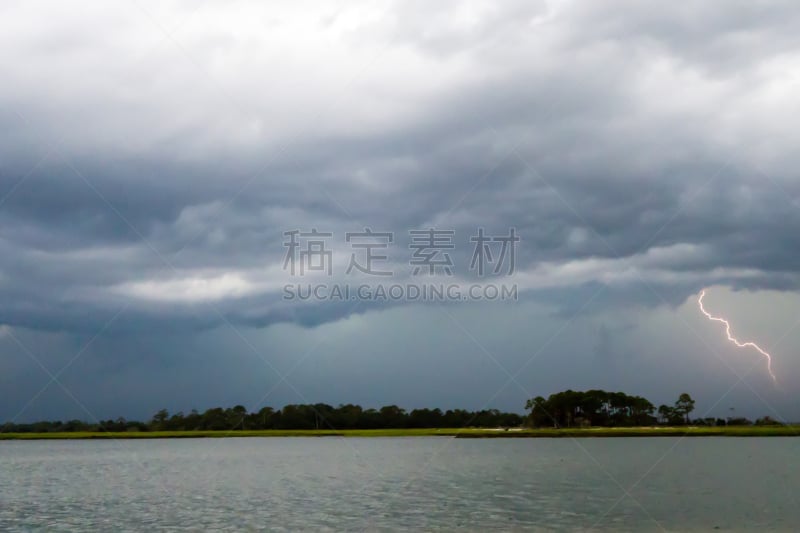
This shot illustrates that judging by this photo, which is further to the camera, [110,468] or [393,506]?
[110,468]

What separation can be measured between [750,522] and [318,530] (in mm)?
21414

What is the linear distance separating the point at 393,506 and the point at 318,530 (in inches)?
356

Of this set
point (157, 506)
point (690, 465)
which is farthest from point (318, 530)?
point (690, 465)

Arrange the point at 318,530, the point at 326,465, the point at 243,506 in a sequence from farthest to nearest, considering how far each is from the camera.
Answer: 1. the point at 326,465
2. the point at 243,506
3. the point at 318,530

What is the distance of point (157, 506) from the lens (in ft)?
152

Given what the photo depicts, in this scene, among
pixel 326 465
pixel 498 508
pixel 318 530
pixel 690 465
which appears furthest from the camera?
pixel 326 465

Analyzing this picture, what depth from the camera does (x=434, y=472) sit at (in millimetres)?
70875

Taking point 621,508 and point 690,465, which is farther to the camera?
point 690,465

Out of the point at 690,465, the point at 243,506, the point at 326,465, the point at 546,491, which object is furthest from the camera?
the point at 326,465

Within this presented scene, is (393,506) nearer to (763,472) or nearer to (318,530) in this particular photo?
(318,530)

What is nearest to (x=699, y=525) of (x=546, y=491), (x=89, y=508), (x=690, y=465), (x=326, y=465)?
(x=546, y=491)

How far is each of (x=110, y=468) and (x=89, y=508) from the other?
151 feet

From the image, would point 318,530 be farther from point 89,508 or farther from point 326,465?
point 326,465

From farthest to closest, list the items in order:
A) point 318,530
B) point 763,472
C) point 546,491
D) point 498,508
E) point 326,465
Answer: point 326,465, point 763,472, point 546,491, point 498,508, point 318,530
